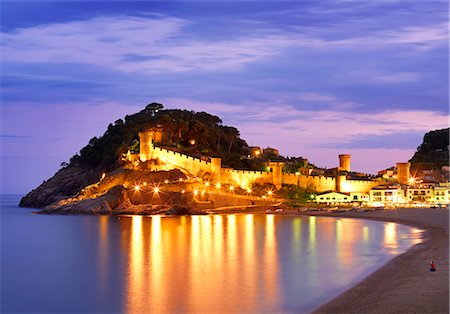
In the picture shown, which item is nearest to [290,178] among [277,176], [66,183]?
[277,176]

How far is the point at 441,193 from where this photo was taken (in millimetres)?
42344

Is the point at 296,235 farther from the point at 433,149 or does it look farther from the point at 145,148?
the point at 433,149

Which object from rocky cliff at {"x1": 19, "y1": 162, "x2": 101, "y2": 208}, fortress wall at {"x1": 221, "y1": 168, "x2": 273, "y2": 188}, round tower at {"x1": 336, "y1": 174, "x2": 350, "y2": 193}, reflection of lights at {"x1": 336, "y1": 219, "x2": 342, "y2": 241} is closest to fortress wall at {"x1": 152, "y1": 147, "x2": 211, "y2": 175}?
fortress wall at {"x1": 221, "y1": 168, "x2": 273, "y2": 188}

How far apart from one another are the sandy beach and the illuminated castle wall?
24.4 metres

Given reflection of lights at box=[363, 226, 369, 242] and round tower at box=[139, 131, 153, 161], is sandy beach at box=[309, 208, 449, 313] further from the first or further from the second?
round tower at box=[139, 131, 153, 161]

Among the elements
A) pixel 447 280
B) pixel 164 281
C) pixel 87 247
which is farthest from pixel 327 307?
pixel 87 247

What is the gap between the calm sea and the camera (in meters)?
13.1

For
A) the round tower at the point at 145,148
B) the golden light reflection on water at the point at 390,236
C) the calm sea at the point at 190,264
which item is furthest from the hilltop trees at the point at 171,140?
the golden light reflection on water at the point at 390,236

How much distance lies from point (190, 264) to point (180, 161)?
2631cm

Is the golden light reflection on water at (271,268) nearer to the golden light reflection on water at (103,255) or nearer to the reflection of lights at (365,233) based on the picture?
the reflection of lights at (365,233)

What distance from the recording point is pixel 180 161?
4459cm

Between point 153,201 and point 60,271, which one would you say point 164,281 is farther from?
point 153,201

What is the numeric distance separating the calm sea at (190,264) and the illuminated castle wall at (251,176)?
10.3 metres

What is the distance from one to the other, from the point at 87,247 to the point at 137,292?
10630 millimetres
